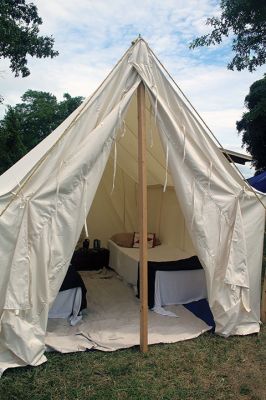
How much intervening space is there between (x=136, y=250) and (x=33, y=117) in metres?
11.4

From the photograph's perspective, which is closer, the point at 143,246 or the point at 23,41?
the point at 143,246

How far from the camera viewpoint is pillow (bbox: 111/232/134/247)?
19.3 ft

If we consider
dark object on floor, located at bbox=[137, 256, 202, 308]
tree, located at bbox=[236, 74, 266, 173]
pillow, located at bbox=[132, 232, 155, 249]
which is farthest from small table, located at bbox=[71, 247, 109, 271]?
tree, located at bbox=[236, 74, 266, 173]

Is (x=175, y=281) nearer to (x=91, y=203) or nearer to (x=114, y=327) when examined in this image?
(x=114, y=327)

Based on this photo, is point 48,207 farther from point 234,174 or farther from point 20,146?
point 20,146

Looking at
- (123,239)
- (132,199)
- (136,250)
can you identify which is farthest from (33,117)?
(136,250)

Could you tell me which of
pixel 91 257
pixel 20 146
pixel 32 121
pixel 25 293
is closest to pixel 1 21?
pixel 20 146

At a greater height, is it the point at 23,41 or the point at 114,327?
the point at 23,41

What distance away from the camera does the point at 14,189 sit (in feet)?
8.41

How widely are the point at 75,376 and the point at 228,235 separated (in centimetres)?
169

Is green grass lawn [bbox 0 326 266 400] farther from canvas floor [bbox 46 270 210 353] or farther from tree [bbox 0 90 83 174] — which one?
tree [bbox 0 90 83 174]

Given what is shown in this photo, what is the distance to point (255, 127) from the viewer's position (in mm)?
11633

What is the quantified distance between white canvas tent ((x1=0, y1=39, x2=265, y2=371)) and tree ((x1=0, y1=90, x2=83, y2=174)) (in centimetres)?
720

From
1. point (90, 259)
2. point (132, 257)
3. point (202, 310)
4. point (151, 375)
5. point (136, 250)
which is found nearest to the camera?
point (151, 375)
